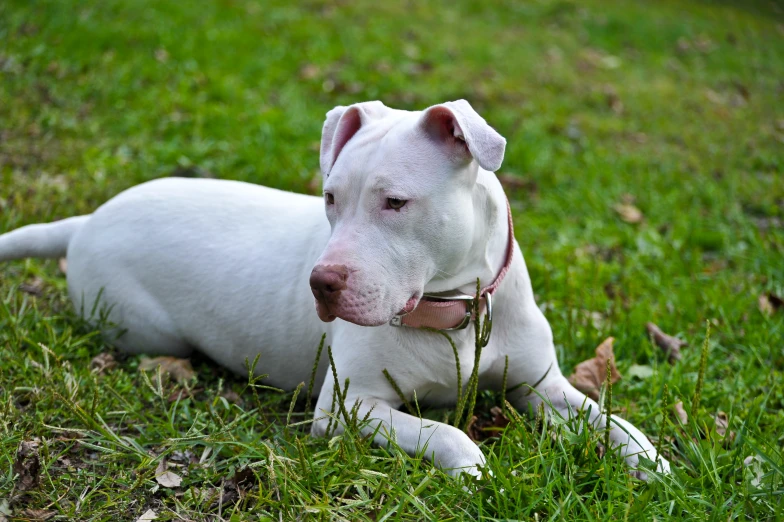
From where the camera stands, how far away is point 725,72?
8789 mm

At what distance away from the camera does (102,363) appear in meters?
3.12

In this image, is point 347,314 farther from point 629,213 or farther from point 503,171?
point 503,171

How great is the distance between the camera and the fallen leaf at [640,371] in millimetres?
3184

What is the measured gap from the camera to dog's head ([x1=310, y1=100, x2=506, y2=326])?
7.23 ft

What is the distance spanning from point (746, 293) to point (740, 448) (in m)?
1.86

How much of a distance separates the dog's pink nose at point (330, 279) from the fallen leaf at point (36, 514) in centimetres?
99

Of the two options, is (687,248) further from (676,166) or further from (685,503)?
(685,503)

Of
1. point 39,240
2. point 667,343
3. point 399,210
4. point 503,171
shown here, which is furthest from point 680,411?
point 503,171

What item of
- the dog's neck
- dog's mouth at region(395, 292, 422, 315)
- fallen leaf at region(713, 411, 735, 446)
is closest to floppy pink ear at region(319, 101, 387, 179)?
the dog's neck

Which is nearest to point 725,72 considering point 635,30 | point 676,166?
point 635,30

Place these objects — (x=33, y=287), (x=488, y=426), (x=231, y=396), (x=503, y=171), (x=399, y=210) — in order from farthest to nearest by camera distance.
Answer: (x=503, y=171)
(x=33, y=287)
(x=231, y=396)
(x=488, y=426)
(x=399, y=210)

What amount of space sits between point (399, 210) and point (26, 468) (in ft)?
4.43

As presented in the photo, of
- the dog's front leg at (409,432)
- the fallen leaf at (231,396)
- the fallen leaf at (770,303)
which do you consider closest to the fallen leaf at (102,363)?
the fallen leaf at (231,396)

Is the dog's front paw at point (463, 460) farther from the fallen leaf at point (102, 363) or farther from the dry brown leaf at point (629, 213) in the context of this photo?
the dry brown leaf at point (629, 213)
